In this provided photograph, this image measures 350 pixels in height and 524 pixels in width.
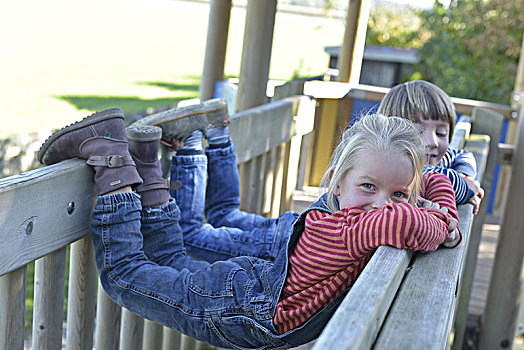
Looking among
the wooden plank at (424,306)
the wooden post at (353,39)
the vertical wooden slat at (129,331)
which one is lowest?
the vertical wooden slat at (129,331)

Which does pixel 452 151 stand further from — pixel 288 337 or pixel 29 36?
pixel 29 36

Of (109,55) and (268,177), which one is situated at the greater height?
(268,177)

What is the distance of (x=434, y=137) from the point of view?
2424mm

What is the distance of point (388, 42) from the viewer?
14.0m

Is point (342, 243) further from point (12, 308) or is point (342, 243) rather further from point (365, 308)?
point (12, 308)

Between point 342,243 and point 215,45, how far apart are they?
3536 millimetres

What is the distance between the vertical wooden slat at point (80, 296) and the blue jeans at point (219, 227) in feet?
1.81

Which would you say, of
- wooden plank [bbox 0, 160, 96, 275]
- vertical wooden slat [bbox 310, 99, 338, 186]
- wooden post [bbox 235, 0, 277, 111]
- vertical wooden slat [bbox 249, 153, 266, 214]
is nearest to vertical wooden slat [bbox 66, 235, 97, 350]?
wooden plank [bbox 0, 160, 96, 275]

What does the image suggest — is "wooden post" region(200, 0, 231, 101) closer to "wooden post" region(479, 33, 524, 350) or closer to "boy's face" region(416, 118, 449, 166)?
"wooden post" region(479, 33, 524, 350)

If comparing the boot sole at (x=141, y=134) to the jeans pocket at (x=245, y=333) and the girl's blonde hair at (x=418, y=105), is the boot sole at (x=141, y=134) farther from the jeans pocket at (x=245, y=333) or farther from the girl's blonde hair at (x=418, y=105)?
the girl's blonde hair at (x=418, y=105)

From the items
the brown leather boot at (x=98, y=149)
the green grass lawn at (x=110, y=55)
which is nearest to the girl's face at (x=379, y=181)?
the brown leather boot at (x=98, y=149)

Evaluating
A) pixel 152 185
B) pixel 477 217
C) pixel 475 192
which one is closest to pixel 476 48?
pixel 477 217

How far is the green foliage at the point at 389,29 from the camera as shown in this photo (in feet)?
45.4

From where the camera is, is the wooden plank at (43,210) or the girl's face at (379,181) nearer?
the wooden plank at (43,210)
